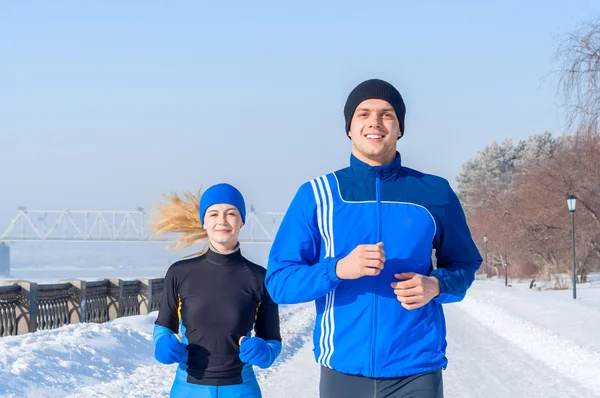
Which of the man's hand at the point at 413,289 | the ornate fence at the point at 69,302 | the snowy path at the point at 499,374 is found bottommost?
the snowy path at the point at 499,374

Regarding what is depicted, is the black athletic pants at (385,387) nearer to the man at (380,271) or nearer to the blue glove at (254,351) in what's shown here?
the man at (380,271)

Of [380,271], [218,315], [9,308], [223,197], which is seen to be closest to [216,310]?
[218,315]

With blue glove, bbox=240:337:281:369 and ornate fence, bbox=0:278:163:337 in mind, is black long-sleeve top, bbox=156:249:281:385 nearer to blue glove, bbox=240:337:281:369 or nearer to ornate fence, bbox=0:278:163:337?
blue glove, bbox=240:337:281:369

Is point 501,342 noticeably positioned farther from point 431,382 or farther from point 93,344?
point 431,382

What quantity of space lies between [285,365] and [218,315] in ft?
26.2

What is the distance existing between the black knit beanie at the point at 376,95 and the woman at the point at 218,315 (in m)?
1.45

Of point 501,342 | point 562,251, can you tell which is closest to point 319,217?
point 501,342

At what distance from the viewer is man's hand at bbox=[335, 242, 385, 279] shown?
3.16 m

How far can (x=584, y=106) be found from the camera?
15.0 m

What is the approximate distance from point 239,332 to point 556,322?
55.9 feet

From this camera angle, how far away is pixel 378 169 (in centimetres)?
357

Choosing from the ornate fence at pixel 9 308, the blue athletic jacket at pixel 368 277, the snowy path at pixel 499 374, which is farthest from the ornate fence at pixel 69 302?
the blue athletic jacket at pixel 368 277

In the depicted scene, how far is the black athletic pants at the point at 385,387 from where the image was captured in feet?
11.3

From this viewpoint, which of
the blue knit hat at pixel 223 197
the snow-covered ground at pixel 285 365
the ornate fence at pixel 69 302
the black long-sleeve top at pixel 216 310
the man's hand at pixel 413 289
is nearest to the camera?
the man's hand at pixel 413 289
